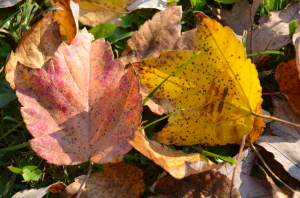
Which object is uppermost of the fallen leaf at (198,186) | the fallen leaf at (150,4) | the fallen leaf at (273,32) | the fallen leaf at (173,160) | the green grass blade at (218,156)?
the fallen leaf at (150,4)

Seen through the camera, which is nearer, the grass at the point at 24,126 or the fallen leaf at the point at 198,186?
the fallen leaf at the point at 198,186

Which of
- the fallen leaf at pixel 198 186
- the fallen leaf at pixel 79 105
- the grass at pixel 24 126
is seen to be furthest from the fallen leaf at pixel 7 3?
the fallen leaf at pixel 198 186

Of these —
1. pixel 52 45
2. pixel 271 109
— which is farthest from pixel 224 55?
pixel 52 45

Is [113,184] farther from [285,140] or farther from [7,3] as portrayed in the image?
[7,3]

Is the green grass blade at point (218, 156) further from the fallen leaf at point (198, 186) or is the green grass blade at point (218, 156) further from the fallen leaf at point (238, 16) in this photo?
the fallen leaf at point (238, 16)

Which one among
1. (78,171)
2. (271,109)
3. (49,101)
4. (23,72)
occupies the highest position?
(23,72)

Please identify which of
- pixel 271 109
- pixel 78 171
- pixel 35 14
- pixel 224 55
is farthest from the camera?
pixel 35 14

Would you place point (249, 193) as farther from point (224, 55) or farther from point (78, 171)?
point (78, 171)
